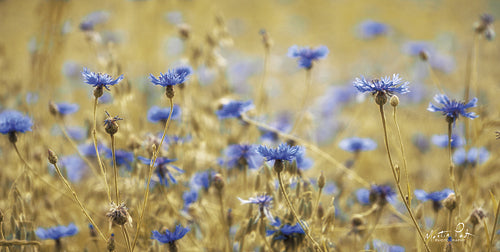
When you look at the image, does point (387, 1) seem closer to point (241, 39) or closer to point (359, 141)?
point (241, 39)

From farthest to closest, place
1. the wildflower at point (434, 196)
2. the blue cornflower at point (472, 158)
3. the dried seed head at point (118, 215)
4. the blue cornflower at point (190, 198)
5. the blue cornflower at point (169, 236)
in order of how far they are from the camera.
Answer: the blue cornflower at point (472, 158) → the blue cornflower at point (190, 198) → the wildflower at point (434, 196) → the blue cornflower at point (169, 236) → the dried seed head at point (118, 215)

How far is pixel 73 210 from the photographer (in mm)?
1766

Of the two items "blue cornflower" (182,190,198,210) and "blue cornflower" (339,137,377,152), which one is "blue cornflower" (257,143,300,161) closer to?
"blue cornflower" (182,190,198,210)

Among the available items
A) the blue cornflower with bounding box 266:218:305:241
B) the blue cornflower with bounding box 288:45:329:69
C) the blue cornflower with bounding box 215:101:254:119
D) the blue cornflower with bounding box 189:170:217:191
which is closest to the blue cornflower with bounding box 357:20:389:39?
the blue cornflower with bounding box 288:45:329:69

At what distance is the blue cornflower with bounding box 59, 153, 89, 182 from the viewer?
69.7 inches

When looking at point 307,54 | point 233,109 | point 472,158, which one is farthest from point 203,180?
point 472,158

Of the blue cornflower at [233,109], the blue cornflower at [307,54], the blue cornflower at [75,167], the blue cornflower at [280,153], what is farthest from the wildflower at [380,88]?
the blue cornflower at [75,167]

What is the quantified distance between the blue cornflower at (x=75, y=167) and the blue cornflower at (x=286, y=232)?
1.14 metres

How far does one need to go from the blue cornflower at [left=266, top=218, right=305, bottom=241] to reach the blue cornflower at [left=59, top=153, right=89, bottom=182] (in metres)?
1.14

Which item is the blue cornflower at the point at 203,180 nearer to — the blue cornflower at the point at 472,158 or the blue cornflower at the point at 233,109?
the blue cornflower at the point at 233,109

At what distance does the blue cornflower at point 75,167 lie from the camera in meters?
1.77

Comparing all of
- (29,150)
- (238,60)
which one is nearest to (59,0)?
(29,150)

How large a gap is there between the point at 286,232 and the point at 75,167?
1.26m

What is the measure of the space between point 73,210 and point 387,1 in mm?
6021
